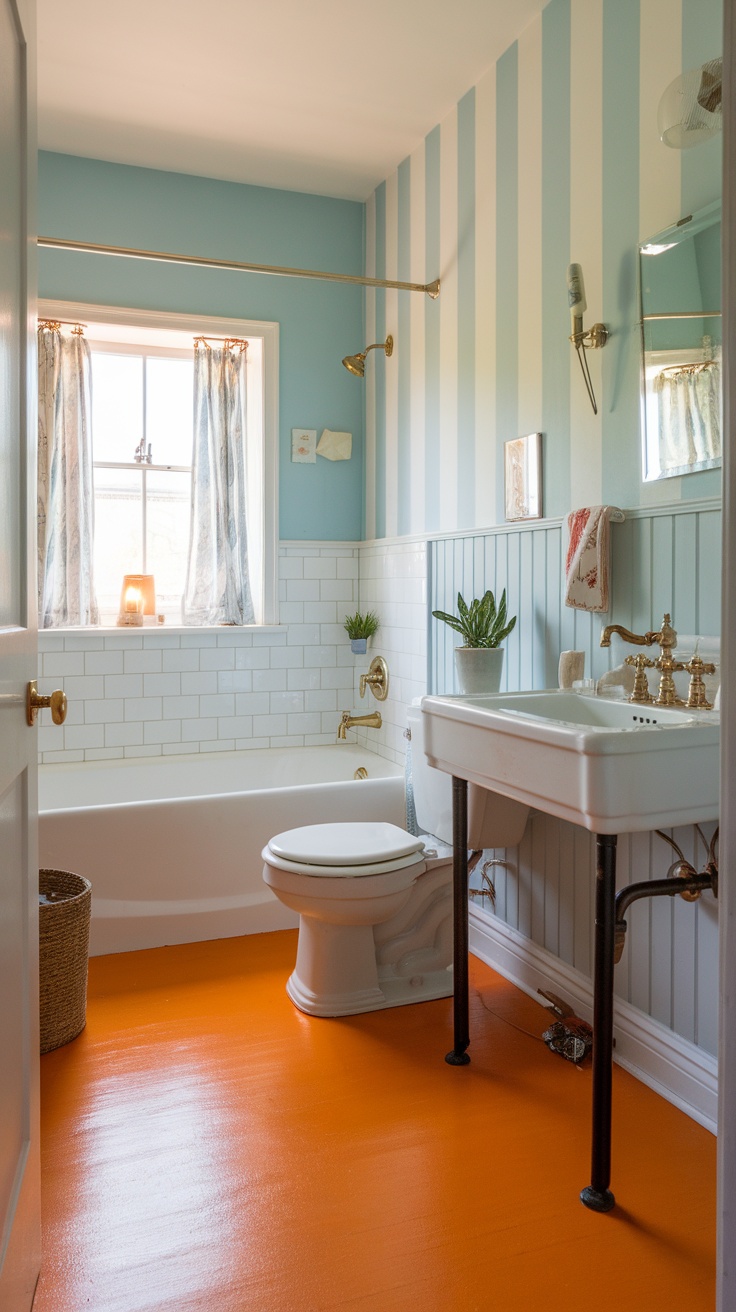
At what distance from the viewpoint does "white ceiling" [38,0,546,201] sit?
2.73m

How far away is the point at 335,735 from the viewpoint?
4129 millimetres

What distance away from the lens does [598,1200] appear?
168 centimetres

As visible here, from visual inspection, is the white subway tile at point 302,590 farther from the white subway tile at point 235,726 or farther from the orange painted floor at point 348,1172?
the orange painted floor at point 348,1172

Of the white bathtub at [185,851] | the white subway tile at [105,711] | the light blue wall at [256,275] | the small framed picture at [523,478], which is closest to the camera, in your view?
the small framed picture at [523,478]

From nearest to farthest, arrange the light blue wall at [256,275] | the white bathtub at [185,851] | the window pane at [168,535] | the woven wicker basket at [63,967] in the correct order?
1. the woven wicker basket at [63,967]
2. the white bathtub at [185,851]
3. the light blue wall at [256,275]
4. the window pane at [168,535]

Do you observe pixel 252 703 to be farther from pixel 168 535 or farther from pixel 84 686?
pixel 168 535

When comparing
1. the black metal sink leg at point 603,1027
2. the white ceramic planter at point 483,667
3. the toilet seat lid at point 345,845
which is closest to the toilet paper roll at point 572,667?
the white ceramic planter at point 483,667

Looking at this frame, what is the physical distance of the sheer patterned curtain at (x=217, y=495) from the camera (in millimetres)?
3936

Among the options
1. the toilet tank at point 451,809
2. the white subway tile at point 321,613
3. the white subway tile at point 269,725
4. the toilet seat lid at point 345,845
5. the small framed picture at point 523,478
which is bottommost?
the toilet seat lid at point 345,845

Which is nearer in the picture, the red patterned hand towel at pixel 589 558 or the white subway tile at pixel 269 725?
the red patterned hand towel at pixel 589 558

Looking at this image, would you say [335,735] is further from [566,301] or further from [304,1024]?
[566,301]

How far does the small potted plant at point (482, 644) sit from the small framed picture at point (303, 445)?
1.53 meters

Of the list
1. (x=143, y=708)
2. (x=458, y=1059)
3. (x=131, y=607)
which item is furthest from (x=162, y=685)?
(x=458, y=1059)

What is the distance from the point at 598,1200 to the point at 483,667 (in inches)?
55.3
